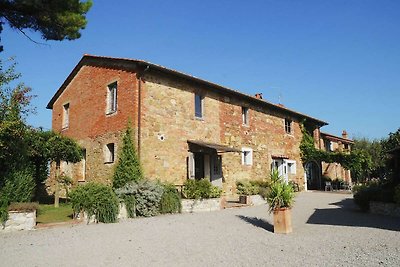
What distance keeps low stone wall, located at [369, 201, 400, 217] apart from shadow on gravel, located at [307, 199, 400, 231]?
41 centimetres

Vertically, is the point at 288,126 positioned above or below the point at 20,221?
above

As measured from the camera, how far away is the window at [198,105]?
16.9m

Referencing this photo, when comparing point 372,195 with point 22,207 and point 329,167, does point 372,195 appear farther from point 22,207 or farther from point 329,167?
point 329,167

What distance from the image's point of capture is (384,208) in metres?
11.9

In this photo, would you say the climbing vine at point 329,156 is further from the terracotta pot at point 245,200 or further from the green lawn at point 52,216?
the green lawn at point 52,216

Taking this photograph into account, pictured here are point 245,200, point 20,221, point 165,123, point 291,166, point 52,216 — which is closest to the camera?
point 20,221

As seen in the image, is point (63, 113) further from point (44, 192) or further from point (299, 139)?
point (299, 139)

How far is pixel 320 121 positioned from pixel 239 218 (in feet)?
60.2

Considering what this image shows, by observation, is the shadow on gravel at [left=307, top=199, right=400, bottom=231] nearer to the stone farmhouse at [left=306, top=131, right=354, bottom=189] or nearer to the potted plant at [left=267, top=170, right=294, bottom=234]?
the potted plant at [left=267, top=170, right=294, bottom=234]

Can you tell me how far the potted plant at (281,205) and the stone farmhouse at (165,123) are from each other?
6.60 m

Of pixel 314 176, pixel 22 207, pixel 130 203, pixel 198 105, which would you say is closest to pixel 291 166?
pixel 314 176

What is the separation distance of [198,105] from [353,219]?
9227 millimetres

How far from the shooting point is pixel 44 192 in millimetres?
19109

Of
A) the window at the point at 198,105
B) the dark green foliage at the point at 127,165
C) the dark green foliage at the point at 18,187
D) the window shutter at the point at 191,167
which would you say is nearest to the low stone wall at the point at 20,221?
the dark green foliage at the point at 18,187
